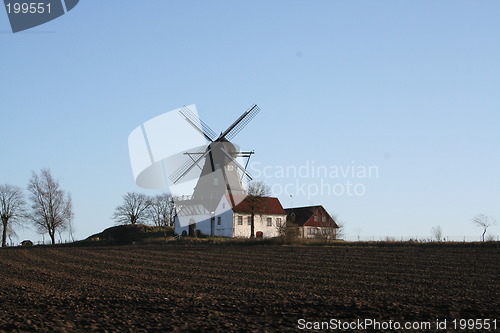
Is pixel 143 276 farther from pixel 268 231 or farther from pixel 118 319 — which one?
pixel 268 231

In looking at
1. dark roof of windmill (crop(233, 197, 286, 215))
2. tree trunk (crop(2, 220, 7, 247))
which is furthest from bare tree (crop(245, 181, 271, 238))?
tree trunk (crop(2, 220, 7, 247))

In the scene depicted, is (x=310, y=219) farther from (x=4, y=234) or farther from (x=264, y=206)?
(x=4, y=234)

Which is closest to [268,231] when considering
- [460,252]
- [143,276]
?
[460,252]

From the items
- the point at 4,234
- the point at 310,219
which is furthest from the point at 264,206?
the point at 4,234

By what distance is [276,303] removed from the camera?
16547 mm

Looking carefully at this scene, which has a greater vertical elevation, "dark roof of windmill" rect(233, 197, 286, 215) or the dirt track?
"dark roof of windmill" rect(233, 197, 286, 215)

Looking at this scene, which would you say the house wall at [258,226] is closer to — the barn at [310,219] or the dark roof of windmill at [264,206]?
the dark roof of windmill at [264,206]

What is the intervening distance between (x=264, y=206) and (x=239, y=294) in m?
52.7

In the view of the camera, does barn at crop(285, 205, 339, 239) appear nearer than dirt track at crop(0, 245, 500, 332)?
No

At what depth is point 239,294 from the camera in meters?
18.7

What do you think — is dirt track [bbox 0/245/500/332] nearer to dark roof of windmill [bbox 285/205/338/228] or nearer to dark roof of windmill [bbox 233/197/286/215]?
dark roof of windmill [bbox 233/197/286/215]

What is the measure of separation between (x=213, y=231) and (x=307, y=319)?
187ft

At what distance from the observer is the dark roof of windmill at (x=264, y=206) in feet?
227

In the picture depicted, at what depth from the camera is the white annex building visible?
68.6m
